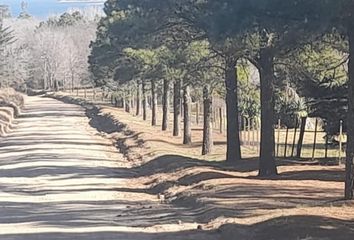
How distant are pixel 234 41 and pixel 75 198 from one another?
21.8 feet

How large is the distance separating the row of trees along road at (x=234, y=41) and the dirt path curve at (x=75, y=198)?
4159mm

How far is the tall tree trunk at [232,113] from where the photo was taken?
31.1 m

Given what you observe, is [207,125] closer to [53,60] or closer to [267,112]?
[267,112]

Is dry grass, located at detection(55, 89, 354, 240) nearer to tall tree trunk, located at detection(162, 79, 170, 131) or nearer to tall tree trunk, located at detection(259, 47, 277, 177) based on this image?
Result: tall tree trunk, located at detection(259, 47, 277, 177)

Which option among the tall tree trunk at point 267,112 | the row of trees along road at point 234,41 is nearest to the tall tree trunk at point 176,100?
the row of trees along road at point 234,41

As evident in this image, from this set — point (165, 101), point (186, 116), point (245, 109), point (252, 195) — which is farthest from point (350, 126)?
point (165, 101)

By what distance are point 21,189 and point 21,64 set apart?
111854 mm

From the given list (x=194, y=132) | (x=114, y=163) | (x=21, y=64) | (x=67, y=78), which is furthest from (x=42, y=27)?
(x=114, y=163)

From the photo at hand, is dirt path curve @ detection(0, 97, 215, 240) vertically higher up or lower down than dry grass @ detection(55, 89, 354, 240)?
lower down

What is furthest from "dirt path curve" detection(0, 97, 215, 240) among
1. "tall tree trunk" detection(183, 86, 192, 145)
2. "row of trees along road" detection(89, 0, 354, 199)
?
"row of trees along road" detection(89, 0, 354, 199)

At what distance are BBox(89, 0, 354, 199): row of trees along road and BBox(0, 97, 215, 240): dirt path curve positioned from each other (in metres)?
4.16

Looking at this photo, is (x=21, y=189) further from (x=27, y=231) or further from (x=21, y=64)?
(x=21, y=64)

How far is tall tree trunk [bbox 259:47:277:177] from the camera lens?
25.1m

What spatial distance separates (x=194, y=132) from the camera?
51.5 metres
